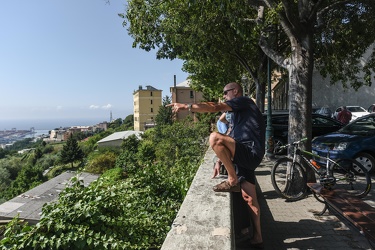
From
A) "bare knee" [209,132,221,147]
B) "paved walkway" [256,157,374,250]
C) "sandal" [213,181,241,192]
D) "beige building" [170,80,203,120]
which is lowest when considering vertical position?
"paved walkway" [256,157,374,250]

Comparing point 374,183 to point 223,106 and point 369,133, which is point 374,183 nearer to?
point 369,133

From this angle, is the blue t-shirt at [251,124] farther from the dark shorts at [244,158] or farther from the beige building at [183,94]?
the beige building at [183,94]

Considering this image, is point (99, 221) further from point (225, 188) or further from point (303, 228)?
point (303, 228)

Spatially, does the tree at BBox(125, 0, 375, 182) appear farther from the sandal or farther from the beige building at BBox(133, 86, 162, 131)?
the beige building at BBox(133, 86, 162, 131)

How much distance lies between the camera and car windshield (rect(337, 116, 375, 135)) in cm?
861

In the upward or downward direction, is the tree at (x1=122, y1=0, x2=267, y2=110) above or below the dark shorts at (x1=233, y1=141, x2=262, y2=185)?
above

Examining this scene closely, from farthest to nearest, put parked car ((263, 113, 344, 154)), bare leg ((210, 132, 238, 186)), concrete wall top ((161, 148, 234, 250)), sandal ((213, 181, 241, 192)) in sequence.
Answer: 1. parked car ((263, 113, 344, 154))
2. sandal ((213, 181, 241, 192))
3. bare leg ((210, 132, 238, 186))
4. concrete wall top ((161, 148, 234, 250))

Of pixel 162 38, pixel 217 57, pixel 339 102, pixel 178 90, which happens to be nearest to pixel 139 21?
pixel 162 38

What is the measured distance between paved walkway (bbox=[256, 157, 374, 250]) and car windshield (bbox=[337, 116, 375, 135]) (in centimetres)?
307

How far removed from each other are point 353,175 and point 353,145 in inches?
87.0

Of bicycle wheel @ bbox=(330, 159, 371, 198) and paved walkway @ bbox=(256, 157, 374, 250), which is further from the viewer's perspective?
bicycle wheel @ bbox=(330, 159, 371, 198)

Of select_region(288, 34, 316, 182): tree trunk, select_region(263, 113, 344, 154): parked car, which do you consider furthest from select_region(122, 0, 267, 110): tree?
select_region(263, 113, 344, 154): parked car

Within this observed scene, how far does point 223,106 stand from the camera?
10.7 ft

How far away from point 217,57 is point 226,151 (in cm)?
1261
